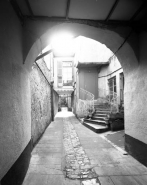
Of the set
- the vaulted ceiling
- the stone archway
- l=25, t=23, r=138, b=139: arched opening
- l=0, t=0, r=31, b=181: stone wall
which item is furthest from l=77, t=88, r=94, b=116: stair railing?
l=0, t=0, r=31, b=181: stone wall

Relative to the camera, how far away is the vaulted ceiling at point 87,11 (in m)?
2.43

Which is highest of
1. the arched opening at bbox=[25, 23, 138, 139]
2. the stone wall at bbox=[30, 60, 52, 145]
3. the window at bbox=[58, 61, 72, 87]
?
the window at bbox=[58, 61, 72, 87]

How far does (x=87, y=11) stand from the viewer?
2.69 metres

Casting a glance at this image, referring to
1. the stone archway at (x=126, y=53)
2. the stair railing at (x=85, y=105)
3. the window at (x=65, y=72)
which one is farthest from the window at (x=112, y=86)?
the stone archway at (x=126, y=53)

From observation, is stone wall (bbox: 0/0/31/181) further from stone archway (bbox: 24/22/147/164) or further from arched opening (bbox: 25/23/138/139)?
arched opening (bbox: 25/23/138/139)

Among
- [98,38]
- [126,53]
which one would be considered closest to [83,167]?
[126,53]

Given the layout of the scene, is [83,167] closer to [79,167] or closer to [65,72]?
[79,167]

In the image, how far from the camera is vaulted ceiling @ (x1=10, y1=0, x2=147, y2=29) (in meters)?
2.43

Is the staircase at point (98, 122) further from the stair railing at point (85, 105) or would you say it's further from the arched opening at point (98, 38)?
the arched opening at point (98, 38)

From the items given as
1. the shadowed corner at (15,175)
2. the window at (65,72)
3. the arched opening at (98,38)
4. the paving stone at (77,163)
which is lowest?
the paving stone at (77,163)

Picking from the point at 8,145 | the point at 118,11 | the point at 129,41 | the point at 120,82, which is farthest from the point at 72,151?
the point at 120,82

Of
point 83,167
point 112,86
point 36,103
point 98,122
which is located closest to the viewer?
point 83,167

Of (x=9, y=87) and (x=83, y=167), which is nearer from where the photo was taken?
(x=9, y=87)

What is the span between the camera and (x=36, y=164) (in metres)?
3.25
